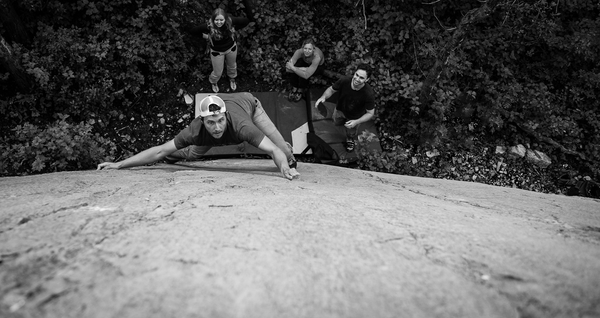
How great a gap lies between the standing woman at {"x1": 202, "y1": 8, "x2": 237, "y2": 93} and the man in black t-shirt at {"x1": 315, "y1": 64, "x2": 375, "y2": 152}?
5.71 ft

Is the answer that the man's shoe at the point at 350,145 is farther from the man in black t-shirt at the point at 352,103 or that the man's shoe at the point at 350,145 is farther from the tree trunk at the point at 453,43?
A: the tree trunk at the point at 453,43

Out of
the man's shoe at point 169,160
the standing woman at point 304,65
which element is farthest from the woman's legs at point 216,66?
the man's shoe at point 169,160

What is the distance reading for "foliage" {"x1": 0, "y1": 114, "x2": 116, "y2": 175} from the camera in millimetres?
4914

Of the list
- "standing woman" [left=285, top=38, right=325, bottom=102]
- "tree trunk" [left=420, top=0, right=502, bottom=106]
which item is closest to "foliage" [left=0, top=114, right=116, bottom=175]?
"standing woman" [left=285, top=38, right=325, bottom=102]

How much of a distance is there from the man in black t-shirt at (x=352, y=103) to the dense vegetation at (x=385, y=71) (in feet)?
1.87

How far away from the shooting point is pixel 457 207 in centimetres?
295

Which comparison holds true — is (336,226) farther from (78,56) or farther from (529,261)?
(78,56)

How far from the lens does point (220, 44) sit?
18.5 feet

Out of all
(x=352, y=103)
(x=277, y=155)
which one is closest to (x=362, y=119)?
(x=352, y=103)

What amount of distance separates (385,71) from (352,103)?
138 centimetres

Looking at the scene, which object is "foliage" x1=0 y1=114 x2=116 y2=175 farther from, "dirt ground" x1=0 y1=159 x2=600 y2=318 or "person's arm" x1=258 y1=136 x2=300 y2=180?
"person's arm" x1=258 y1=136 x2=300 y2=180

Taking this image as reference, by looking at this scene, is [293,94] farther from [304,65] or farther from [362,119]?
[362,119]

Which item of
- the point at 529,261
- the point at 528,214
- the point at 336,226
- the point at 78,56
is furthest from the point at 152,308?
the point at 78,56

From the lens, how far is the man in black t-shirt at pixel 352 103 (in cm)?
543
